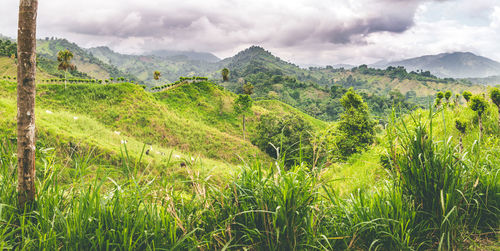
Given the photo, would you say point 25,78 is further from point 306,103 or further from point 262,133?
point 306,103

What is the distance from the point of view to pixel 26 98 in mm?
2457

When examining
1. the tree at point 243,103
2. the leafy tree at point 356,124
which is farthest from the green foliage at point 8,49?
the leafy tree at point 356,124

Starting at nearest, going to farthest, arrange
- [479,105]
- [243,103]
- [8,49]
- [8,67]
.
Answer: [479,105]
[243,103]
[8,67]
[8,49]

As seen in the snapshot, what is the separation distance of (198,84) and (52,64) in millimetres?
119668

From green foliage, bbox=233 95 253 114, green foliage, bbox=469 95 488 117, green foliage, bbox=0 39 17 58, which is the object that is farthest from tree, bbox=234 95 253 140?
green foliage, bbox=0 39 17 58

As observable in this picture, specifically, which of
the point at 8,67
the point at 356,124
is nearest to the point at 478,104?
the point at 356,124

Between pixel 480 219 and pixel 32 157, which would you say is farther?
pixel 480 219

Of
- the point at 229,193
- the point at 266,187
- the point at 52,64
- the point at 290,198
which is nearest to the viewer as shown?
the point at 290,198

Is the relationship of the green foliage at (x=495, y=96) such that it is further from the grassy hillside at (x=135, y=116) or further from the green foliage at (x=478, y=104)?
the grassy hillside at (x=135, y=116)

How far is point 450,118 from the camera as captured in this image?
7738 mm

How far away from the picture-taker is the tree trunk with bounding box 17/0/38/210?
243cm

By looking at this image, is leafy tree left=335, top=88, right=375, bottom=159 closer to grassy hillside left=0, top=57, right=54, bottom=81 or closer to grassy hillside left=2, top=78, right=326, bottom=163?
grassy hillside left=2, top=78, right=326, bottom=163

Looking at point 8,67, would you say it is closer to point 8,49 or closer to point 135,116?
point 8,49

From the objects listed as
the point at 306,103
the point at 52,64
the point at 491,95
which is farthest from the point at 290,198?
the point at 52,64
